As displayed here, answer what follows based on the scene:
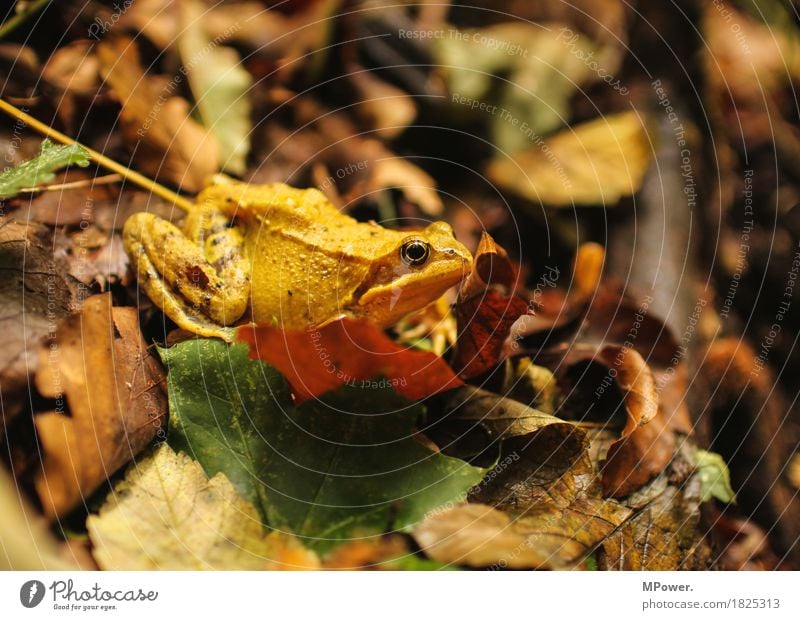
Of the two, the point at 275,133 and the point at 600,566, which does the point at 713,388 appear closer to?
the point at 600,566

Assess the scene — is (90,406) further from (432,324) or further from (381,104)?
(381,104)

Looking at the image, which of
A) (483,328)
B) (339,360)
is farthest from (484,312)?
(339,360)

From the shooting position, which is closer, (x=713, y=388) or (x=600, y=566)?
(x=600, y=566)

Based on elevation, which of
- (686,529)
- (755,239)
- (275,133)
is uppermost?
(275,133)

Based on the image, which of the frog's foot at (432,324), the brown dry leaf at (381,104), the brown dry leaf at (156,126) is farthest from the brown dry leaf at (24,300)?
the brown dry leaf at (381,104)

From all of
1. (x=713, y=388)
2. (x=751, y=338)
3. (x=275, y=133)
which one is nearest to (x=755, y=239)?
(x=751, y=338)

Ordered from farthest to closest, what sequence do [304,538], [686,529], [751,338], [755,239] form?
1. [755,239]
2. [751,338]
3. [686,529]
4. [304,538]

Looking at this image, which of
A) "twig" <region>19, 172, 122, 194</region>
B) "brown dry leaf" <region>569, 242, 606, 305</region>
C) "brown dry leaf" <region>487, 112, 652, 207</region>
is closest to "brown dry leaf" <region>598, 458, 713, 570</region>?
"brown dry leaf" <region>569, 242, 606, 305</region>
